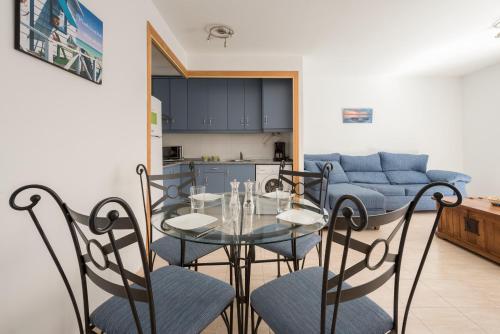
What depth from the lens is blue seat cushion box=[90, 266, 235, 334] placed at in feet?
2.84

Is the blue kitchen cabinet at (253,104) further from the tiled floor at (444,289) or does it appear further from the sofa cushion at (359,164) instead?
the tiled floor at (444,289)

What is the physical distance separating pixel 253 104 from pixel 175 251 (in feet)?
10.3

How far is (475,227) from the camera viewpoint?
2504mm

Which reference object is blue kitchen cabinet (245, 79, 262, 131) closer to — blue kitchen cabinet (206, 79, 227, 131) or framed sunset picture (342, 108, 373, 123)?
blue kitchen cabinet (206, 79, 227, 131)

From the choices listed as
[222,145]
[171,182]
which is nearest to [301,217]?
[171,182]

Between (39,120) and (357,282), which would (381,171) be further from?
(39,120)

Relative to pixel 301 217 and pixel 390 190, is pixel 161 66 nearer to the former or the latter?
pixel 301 217

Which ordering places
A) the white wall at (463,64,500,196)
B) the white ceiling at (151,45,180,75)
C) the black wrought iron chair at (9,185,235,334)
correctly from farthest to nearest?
the white wall at (463,64,500,196), the white ceiling at (151,45,180,75), the black wrought iron chair at (9,185,235,334)

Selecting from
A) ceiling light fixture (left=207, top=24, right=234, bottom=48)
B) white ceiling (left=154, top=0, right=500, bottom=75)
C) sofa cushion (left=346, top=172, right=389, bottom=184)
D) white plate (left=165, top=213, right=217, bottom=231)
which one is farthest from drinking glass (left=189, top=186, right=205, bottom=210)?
sofa cushion (left=346, top=172, right=389, bottom=184)

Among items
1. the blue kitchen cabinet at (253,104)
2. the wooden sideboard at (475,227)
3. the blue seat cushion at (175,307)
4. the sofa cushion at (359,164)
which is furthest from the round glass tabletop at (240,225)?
the sofa cushion at (359,164)

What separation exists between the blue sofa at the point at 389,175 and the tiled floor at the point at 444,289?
1243mm

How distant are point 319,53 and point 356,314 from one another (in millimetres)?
3666

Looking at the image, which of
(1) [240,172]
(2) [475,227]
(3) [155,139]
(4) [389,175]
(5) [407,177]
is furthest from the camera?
(4) [389,175]

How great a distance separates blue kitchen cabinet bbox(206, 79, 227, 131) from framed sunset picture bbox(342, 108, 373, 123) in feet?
8.38
